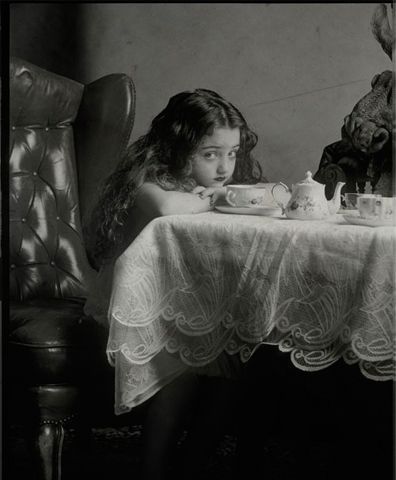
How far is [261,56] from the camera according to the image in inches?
62.4

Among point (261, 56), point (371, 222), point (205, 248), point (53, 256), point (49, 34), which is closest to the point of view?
point (371, 222)

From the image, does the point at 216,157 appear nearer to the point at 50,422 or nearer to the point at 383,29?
the point at 383,29

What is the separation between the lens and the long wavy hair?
1593mm

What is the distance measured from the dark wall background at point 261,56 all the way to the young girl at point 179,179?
0.12 ft

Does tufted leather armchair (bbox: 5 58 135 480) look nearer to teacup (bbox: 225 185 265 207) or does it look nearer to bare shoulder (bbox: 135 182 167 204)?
bare shoulder (bbox: 135 182 167 204)

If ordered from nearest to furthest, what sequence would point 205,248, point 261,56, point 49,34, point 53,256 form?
point 205,248 < point 261,56 < point 49,34 < point 53,256

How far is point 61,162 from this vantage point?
1.92 meters

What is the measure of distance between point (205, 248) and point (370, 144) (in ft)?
1.45

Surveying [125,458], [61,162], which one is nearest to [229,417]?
[125,458]

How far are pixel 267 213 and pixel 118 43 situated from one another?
1.79 ft

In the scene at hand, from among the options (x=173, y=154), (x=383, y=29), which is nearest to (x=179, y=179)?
(x=173, y=154)

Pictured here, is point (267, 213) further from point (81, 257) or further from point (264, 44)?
point (81, 257)

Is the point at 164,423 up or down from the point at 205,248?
down

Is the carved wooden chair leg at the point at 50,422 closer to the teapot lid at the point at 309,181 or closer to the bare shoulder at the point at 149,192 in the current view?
the bare shoulder at the point at 149,192
